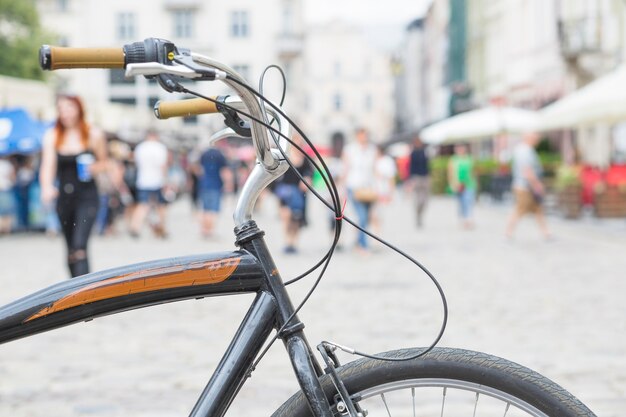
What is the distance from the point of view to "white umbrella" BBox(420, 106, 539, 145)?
1104 inches

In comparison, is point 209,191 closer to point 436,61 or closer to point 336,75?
point 436,61

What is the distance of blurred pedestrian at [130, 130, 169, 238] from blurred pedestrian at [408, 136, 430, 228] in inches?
191

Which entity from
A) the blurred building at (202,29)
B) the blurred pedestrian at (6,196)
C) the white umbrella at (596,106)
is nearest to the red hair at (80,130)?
the white umbrella at (596,106)

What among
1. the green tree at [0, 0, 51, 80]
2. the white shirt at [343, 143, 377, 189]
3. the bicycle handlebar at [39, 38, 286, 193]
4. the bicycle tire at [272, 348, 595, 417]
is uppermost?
the green tree at [0, 0, 51, 80]

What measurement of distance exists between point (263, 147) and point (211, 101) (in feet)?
0.51

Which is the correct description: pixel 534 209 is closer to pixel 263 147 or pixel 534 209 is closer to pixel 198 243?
pixel 198 243

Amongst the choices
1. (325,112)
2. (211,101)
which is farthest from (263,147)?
(325,112)

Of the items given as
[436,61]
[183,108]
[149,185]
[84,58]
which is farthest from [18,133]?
[436,61]

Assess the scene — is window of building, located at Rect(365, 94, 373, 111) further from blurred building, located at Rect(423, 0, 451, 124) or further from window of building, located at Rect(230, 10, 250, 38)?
window of building, located at Rect(230, 10, 250, 38)

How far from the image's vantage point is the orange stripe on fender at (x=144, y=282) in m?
2.28

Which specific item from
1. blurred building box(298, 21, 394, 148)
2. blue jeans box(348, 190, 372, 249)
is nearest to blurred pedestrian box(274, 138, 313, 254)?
blue jeans box(348, 190, 372, 249)

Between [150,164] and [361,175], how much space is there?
4.43 metres

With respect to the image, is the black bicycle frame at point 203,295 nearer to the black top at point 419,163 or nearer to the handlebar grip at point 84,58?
the handlebar grip at point 84,58

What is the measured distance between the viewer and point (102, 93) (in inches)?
2601
